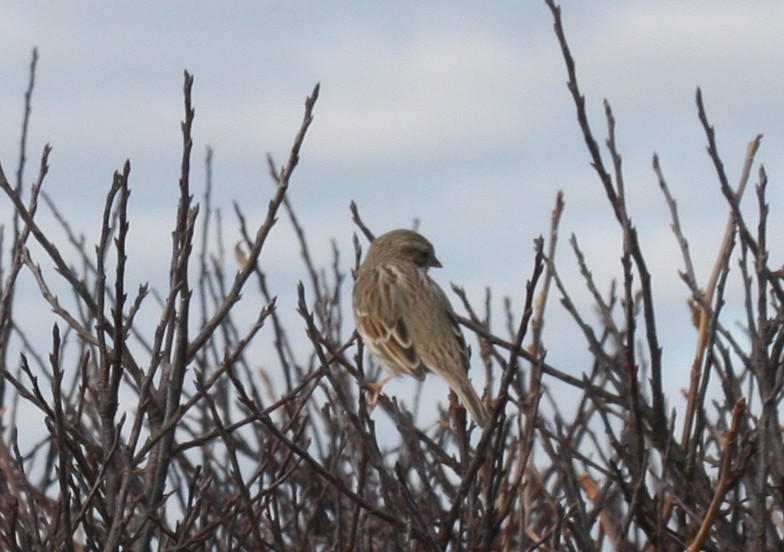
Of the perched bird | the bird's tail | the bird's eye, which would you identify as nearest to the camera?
the bird's tail

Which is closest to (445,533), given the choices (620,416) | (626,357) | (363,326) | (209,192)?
(626,357)

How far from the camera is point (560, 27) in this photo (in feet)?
12.8

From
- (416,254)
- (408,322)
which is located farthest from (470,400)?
(416,254)

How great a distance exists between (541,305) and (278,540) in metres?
1.26

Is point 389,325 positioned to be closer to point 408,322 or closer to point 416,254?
point 408,322

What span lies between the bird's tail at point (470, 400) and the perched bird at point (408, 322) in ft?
0.03

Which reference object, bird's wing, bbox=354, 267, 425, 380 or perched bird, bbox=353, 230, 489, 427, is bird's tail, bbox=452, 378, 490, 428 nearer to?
perched bird, bbox=353, 230, 489, 427

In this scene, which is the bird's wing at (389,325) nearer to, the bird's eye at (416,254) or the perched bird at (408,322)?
the perched bird at (408,322)

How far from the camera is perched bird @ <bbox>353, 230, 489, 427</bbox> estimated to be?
6.54m

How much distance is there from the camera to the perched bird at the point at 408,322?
6.54 m

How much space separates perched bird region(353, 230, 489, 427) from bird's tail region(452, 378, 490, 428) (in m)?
0.01

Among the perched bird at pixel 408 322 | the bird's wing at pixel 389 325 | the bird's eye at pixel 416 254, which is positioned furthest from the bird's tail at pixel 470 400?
the bird's eye at pixel 416 254

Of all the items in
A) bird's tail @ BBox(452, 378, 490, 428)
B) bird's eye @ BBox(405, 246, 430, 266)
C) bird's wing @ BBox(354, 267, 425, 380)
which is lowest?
bird's tail @ BBox(452, 378, 490, 428)

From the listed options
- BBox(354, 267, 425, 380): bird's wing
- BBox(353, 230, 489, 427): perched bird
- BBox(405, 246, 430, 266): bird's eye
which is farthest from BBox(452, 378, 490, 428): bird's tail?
BBox(405, 246, 430, 266): bird's eye
